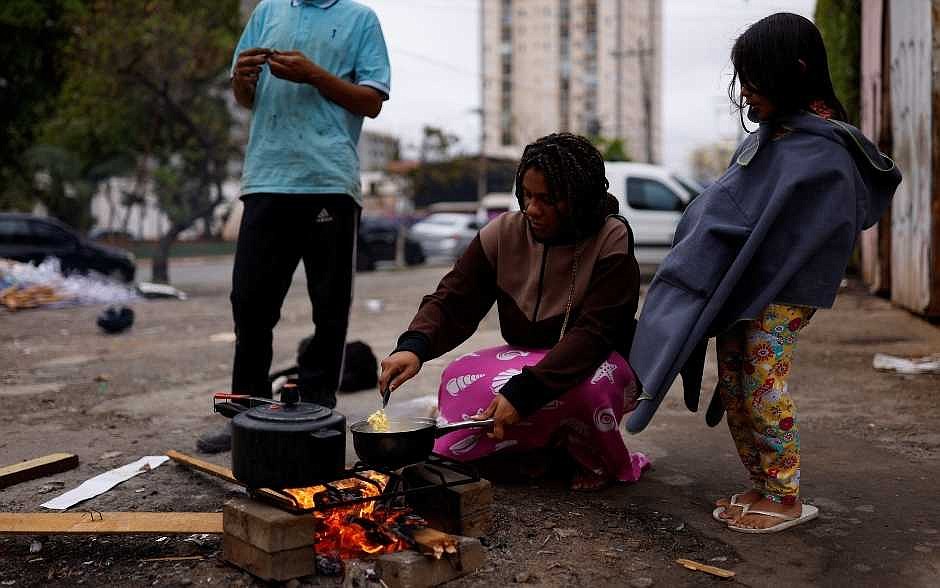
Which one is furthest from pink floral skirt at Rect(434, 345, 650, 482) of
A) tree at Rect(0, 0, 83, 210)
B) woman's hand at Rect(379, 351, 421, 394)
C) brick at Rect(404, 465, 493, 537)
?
tree at Rect(0, 0, 83, 210)

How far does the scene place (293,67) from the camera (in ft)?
10.6

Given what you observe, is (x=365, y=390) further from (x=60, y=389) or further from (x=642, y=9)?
(x=642, y=9)

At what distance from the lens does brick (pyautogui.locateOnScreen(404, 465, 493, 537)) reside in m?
2.36

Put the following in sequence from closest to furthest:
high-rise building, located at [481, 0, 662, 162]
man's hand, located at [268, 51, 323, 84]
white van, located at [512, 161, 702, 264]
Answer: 1. man's hand, located at [268, 51, 323, 84]
2. white van, located at [512, 161, 702, 264]
3. high-rise building, located at [481, 0, 662, 162]

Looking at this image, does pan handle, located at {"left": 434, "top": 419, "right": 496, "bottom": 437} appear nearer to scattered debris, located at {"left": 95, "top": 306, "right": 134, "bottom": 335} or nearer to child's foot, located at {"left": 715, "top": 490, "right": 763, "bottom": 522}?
child's foot, located at {"left": 715, "top": 490, "right": 763, "bottom": 522}

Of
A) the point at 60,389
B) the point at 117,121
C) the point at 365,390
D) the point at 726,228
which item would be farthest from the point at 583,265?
the point at 117,121

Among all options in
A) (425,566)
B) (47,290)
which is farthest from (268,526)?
(47,290)

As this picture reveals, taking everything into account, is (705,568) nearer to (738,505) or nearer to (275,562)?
(738,505)

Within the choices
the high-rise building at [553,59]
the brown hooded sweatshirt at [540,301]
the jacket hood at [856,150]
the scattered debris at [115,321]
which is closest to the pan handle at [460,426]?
the brown hooded sweatshirt at [540,301]

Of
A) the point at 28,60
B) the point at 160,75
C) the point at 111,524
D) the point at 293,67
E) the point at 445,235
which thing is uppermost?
the point at 28,60

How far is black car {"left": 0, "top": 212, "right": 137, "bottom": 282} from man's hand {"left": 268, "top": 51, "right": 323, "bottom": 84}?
1218 cm

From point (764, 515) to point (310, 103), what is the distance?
86.5 inches

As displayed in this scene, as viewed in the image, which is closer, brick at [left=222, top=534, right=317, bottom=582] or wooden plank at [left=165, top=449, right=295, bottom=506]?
brick at [left=222, top=534, right=317, bottom=582]

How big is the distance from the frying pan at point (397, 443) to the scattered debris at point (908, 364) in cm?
376
